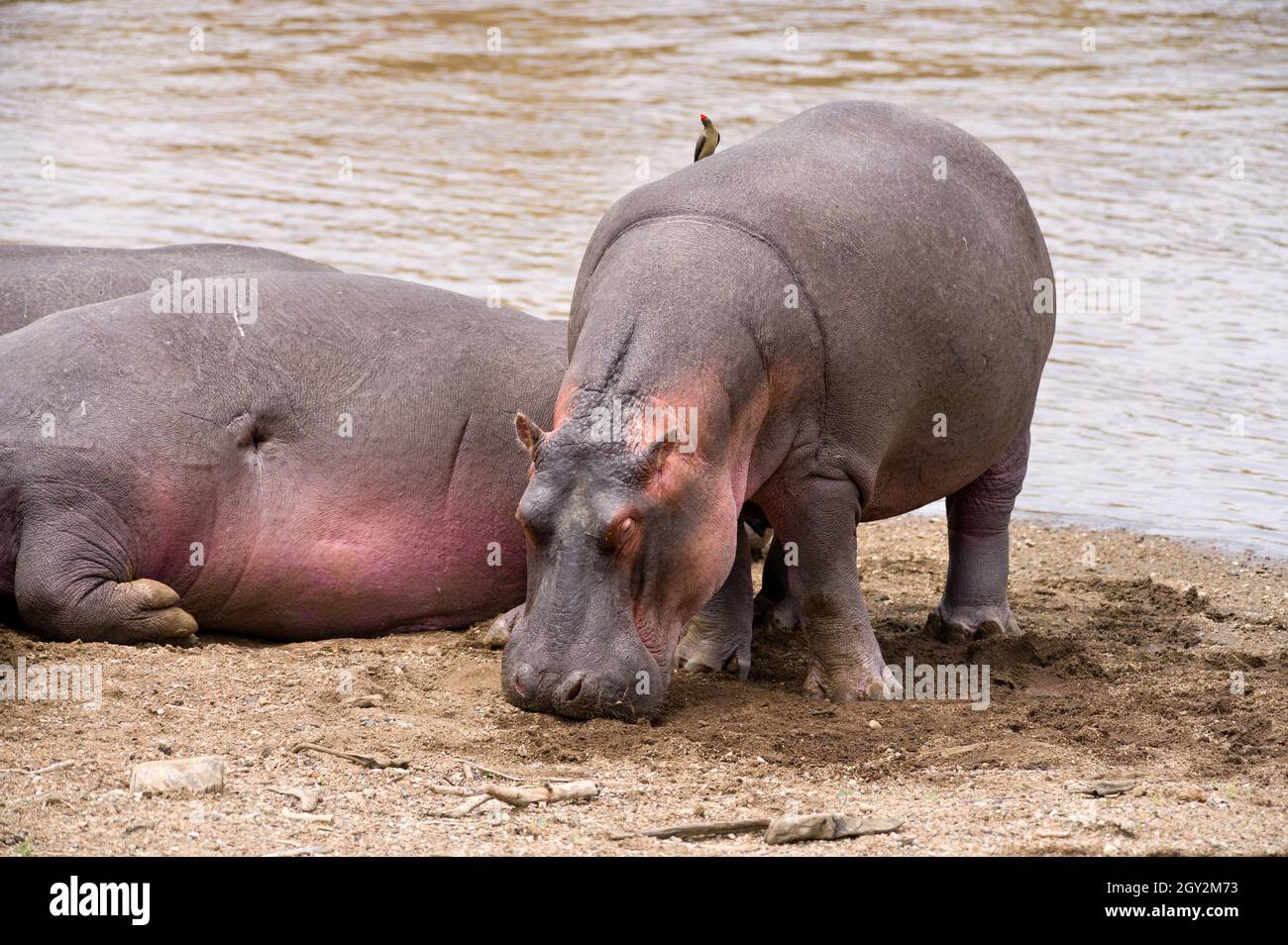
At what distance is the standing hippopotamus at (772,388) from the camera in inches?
174

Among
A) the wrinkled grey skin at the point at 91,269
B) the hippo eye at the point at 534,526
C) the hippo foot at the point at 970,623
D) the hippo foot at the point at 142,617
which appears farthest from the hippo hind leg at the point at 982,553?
the wrinkled grey skin at the point at 91,269

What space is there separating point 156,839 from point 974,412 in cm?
277

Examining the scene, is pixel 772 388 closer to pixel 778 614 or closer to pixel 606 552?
pixel 606 552

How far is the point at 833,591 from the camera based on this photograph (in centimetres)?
507

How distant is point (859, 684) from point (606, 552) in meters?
1.09

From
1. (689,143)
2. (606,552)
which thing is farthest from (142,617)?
(689,143)

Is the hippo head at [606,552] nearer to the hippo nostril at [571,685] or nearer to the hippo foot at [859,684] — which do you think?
the hippo nostril at [571,685]

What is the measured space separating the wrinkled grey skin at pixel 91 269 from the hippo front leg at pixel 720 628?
7.89 ft

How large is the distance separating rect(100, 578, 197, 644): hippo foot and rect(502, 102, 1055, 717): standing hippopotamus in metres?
1.47

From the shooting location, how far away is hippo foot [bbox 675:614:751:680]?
5488mm

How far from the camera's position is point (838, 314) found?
4891 mm

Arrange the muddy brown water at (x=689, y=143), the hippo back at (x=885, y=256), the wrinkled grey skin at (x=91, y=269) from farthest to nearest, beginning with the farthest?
1. the muddy brown water at (x=689, y=143)
2. the wrinkled grey skin at (x=91, y=269)
3. the hippo back at (x=885, y=256)

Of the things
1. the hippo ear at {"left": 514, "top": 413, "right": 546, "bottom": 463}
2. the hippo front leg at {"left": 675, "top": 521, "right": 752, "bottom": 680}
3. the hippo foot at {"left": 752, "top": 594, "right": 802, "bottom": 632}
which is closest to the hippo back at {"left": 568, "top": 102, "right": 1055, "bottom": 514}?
the hippo front leg at {"left": 675, "top": 521, "right": 752, "bottom": 680}

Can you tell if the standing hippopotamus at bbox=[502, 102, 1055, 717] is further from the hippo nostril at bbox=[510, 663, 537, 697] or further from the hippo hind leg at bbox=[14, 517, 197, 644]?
the hippo hind leg at bbox=[14, 517, 197, 644]
